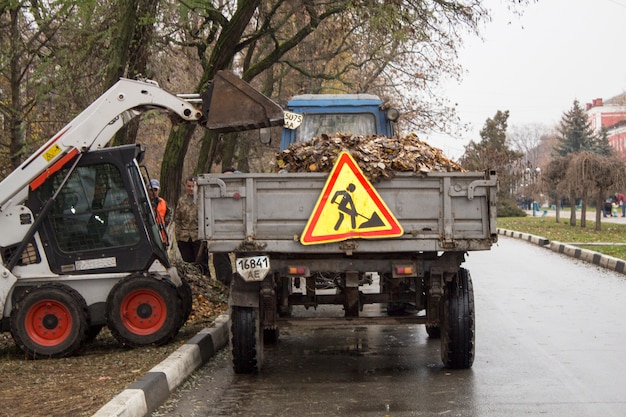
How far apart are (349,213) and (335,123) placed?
183 inches

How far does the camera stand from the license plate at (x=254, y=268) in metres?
7.89

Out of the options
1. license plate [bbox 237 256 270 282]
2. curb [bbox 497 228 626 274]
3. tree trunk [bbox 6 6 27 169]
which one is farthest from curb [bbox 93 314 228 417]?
curb [bbox 497 228 626 274]

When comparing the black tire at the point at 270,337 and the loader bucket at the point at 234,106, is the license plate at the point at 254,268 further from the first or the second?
the black tire at the point at 270,337

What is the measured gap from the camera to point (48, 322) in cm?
938

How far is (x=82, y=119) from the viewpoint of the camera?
9.55 metres

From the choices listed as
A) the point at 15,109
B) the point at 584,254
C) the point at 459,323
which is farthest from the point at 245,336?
the point at 584,254

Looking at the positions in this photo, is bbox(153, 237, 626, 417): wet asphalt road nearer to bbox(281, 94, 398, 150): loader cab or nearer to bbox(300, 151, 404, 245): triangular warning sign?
bbox(300, 151, 404, 245): triangular warning sign

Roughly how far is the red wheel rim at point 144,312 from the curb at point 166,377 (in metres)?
0.42

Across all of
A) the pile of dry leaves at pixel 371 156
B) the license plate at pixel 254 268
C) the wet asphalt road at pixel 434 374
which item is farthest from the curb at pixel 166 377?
the pile of dry leaves at pixel 371 156

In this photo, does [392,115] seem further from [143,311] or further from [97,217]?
[143,311]

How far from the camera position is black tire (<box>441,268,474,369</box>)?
830 cm

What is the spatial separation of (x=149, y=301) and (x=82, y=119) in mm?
2009

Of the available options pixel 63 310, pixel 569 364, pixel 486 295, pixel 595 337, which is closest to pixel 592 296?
pixel 486 295

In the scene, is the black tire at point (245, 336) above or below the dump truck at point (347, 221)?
below
